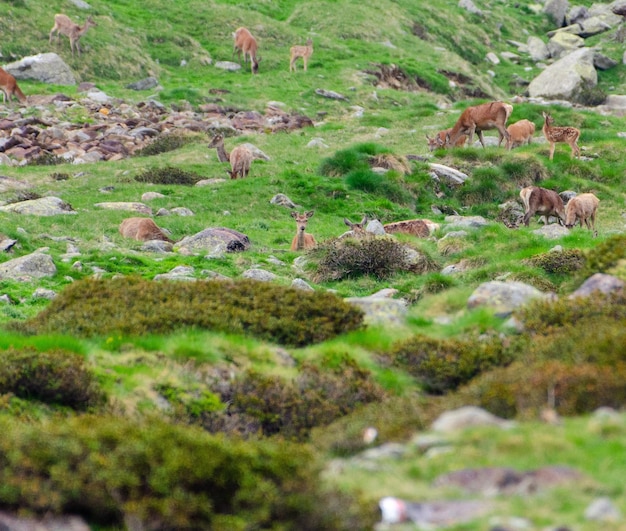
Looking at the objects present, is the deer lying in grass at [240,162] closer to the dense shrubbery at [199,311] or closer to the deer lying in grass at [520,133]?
the deer lying in grass at [520,133]

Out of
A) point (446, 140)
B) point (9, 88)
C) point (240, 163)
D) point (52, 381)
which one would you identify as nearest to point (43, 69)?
point (9, 88)

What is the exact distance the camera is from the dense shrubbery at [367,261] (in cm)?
1672

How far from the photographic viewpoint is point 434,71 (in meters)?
47.9

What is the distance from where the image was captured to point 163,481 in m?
6.00

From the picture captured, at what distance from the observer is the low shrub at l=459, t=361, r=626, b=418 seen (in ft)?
22.3

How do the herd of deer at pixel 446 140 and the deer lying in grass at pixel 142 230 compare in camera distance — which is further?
the herd of deer at pixel 446 140

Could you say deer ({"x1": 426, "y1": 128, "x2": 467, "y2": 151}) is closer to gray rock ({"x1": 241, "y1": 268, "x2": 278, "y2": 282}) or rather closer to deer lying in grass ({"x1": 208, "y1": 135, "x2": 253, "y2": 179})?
deer lying in grass ({"x1": 208, "y1": 135, "x2": 253, "y2": 179})

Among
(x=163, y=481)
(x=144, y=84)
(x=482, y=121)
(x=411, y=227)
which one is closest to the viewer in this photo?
(x=163, y=481)

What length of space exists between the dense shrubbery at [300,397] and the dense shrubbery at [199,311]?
3.96 ft

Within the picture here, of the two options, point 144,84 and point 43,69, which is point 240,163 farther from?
point 43,69

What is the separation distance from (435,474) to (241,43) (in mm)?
40933

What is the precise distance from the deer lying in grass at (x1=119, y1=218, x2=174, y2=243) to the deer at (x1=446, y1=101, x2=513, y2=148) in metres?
13.3

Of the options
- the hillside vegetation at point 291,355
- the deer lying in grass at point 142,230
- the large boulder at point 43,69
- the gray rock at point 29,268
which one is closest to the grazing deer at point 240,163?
the hillside vegetation at point 291,355

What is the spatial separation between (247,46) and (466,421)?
3989cm
